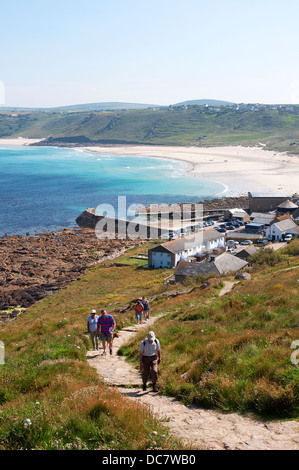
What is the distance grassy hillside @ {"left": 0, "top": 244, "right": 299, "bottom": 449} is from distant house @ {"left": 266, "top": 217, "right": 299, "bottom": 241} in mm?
37256

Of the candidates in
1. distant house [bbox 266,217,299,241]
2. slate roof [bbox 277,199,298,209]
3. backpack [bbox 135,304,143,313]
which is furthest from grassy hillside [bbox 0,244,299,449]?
slate roof [bbox 277,199,298,209]

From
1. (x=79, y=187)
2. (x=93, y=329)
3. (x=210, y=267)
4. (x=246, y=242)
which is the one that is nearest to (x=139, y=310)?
(x=93, y=329)

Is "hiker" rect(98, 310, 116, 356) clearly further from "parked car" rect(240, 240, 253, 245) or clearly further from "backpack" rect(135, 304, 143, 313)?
"parked car" rect(240, 240, 253, 245)

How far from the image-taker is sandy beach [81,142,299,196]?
9856 cm

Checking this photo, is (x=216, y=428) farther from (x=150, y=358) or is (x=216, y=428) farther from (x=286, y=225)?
(x=286, y=225)

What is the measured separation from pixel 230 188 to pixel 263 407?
95423 millimetres

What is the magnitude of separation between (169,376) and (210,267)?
26701 mm

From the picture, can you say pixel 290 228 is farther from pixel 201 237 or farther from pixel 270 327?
pixel 270 327

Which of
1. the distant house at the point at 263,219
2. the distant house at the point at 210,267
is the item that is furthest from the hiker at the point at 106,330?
the distant house at the point at 263,219

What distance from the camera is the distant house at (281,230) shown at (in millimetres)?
52062

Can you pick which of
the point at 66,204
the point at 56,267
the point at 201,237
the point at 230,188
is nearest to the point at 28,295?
the point at 56,267

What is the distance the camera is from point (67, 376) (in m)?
8.48

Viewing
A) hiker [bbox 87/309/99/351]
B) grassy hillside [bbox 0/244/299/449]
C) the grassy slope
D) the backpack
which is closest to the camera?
the grassy slope

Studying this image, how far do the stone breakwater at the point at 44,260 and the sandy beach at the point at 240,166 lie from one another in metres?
38.7
